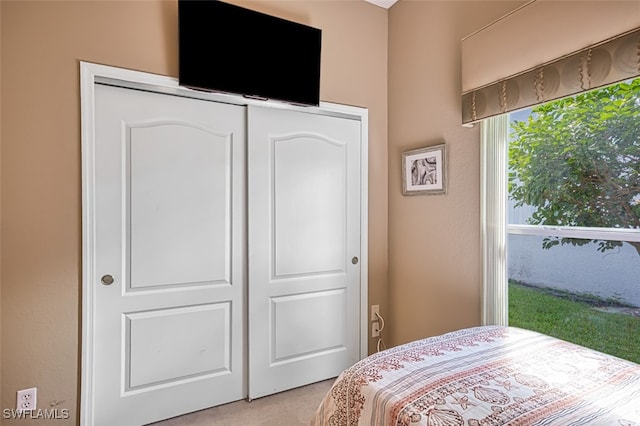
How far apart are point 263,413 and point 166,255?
45.1 inches

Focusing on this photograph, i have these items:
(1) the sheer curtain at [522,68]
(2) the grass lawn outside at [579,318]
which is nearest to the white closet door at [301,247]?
(1) the sheer curtain at [522,68]

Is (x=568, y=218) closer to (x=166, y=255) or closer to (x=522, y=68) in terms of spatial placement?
(x=522, y=68)

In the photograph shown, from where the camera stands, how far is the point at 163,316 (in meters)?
1.96

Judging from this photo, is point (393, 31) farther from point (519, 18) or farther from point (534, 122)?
point (534, 122)

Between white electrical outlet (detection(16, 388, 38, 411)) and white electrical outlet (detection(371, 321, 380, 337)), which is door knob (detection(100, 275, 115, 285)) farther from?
white electrical outlet (detection(371, 321, 380, 337))

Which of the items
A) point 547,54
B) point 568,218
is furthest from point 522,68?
point 568,218

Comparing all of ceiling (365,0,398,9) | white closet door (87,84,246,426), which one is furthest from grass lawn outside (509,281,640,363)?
ceiling (365,0,398,9)

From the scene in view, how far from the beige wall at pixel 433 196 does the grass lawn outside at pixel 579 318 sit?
230mm

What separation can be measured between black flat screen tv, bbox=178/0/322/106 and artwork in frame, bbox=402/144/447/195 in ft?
2.64

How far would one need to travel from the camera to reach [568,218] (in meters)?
1.63

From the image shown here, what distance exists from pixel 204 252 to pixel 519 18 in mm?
2132

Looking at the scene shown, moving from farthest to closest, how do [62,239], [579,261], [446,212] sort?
[446,212] < [62,239] < [579,261]

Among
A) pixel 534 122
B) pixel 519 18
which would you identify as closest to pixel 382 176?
pixel 534 122

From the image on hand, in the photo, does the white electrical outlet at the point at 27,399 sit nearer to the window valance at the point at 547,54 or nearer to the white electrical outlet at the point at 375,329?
the white electrical outlet at the point at 375,329
